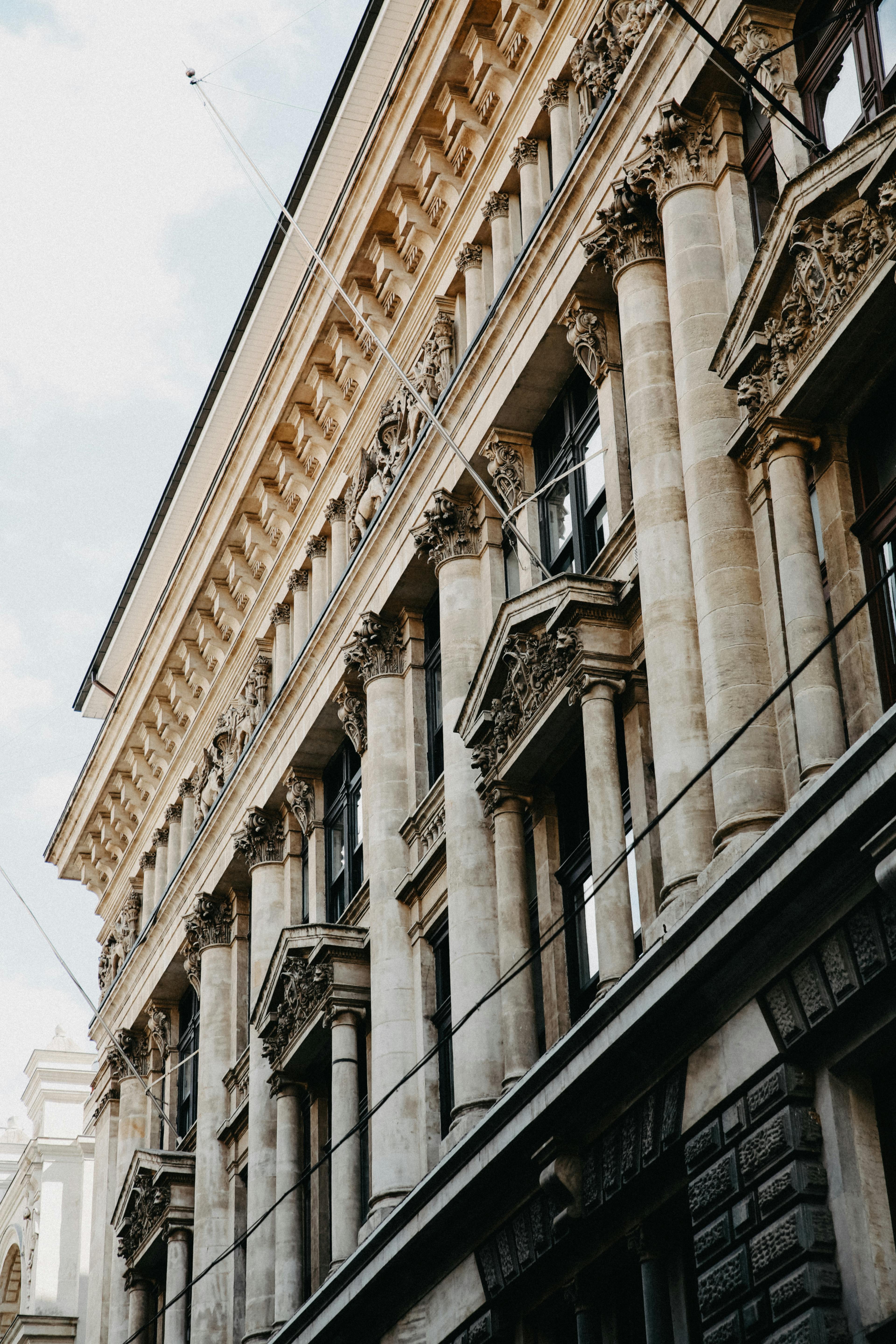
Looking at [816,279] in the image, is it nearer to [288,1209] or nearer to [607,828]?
[607,828]

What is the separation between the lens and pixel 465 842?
26000 mm

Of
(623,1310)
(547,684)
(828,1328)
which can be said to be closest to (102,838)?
(547,684)

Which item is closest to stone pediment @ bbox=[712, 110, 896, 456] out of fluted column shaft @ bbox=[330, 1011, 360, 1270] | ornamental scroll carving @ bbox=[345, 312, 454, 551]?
ornamental scroll carving @ bbox=[345, 312, 454, 551]

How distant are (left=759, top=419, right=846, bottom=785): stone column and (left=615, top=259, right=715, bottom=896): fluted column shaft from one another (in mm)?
1529

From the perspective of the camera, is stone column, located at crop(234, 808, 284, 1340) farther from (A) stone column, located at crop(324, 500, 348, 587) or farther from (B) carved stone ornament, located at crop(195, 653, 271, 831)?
(A) stone column, located at crop(324, 500, 348, 587)

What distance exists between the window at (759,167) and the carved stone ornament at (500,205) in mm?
6303

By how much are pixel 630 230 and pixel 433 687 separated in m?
8.79

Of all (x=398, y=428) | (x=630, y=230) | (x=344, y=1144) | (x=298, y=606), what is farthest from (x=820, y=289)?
(x=298, y=606)

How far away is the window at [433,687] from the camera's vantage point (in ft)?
97.7

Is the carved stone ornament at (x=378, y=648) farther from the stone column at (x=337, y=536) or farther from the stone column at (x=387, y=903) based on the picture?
the stone column at (x=337, y=536)

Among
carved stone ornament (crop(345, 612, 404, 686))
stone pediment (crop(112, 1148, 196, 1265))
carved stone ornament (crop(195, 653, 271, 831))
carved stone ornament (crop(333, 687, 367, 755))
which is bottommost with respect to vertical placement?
stone pediment (crop(112, 1148, 196, 1265))

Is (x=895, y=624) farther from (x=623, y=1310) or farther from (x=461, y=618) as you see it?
(x=461, y=618)

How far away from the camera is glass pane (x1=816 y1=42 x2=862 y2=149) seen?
817 inches

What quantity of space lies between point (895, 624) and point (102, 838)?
31525 mm
